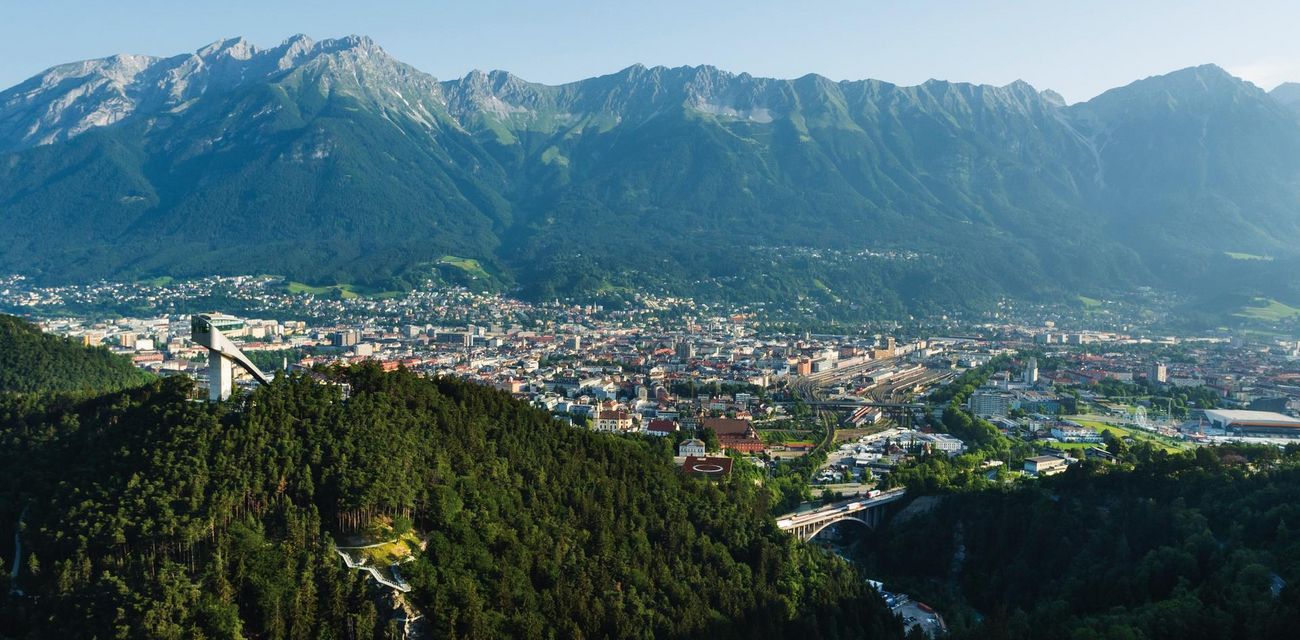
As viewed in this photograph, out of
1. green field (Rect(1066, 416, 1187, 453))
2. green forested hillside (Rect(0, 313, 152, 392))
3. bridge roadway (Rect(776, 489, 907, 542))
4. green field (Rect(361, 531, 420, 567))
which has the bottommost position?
bridge roadway (Rect(776, 489, 907, 542))

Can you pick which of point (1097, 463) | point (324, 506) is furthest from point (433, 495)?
point (1097, 463)

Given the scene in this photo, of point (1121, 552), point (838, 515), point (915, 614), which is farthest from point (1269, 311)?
point (915, 614)

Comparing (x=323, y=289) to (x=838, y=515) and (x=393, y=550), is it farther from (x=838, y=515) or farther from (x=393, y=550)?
(x=393, y=550)

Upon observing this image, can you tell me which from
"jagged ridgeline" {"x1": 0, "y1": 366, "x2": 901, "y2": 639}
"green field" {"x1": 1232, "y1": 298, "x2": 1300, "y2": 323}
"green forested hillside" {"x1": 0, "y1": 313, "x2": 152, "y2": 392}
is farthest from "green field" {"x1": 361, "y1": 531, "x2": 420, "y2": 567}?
"green field" {"x1": 1232, "y1": 298, "x2": 1300, "y2": 323}

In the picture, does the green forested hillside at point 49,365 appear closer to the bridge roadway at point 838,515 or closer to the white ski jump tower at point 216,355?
the white ski jump tower at point 216,355

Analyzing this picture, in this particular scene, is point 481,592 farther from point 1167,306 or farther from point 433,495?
point 1167,306

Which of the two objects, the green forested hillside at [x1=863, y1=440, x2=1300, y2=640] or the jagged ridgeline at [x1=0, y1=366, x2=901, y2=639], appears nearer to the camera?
the jagged ridgeline at [x1=0, y1=366, x2=901, y2=639]

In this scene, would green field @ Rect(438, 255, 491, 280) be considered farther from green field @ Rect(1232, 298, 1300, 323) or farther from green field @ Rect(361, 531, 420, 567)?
green field @ Rect(361, 531, 420, 567)

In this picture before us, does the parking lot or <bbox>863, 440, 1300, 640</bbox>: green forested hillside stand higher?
<bbox>863, 440, 1300, 640</bbox>: green forested hillside
